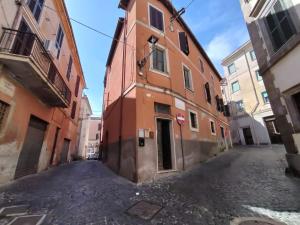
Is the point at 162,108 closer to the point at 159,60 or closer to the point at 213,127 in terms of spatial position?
the point at 159,60

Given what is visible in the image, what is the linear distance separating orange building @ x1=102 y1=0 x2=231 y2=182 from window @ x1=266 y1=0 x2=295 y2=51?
3.85 metres

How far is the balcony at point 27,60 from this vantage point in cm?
532

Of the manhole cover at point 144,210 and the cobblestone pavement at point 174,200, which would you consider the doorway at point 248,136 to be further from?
the manhole cover at point 144,210

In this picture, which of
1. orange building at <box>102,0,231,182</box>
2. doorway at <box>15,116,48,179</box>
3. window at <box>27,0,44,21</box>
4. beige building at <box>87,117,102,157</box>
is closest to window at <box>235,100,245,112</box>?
orange building at <box>102,0,231,182</box>

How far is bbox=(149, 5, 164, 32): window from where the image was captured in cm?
953

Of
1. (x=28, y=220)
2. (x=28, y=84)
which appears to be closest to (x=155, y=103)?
(x=28, y=84)

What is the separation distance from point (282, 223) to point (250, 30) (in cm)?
826

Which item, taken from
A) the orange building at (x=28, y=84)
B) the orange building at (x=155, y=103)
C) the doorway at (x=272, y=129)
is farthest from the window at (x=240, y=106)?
the orange building at (x=28, y=84)

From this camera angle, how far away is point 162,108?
7797 millimetres

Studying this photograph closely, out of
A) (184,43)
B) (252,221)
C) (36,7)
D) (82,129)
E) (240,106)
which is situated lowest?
(252,221)

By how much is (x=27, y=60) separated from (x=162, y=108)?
573 centimetres

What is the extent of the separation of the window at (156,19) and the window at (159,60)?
1.67 meters

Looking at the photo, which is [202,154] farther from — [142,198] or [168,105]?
[142,198]

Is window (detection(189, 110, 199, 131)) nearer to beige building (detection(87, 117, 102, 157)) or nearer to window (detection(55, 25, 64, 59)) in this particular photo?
window (detection(55, 25, 64, 59))
